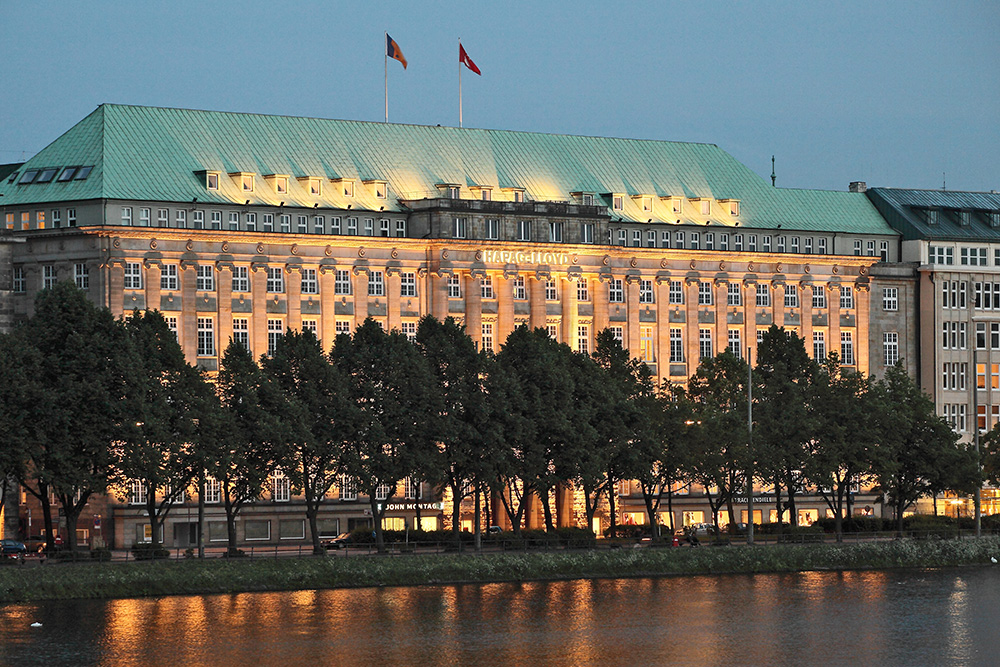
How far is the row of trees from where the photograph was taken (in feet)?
473

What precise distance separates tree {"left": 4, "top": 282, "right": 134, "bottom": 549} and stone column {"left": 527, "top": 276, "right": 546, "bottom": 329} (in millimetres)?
53898

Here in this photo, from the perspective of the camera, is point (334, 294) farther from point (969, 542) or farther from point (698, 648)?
point (698, 648)

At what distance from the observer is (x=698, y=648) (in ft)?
387

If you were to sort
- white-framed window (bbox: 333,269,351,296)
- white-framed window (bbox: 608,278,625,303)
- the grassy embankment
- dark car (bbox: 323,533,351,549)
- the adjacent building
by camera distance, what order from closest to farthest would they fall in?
the grassy embankment < dark car (bbox: 323,533,351,549) < the adjacent building < white-framed window (bbox: 333,269,351,296) < white-framed window (bbox: 608,278,625,303)

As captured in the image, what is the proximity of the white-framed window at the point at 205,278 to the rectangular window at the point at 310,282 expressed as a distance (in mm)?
8213

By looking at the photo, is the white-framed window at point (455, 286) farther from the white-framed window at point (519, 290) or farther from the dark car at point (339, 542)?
the dark car at point (339, 542)

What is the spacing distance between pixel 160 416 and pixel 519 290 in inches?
2080

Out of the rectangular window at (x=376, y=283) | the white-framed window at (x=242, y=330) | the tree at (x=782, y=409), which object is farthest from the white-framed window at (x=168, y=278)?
the tree at (x=782, y=409)

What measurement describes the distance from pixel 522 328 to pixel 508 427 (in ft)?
33.6

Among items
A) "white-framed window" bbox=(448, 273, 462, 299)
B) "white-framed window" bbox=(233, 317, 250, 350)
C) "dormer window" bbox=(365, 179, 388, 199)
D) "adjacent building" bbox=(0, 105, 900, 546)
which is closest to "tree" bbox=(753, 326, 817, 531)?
"adjacent building" bbox=(0, 105, 900, 546)

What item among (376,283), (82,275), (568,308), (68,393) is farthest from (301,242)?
(68,393)

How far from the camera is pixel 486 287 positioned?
192m

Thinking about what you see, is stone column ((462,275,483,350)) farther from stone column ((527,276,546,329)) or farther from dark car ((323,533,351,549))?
dark car ((323,533,351,549))

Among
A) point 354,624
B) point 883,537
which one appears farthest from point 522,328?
point 354,624
